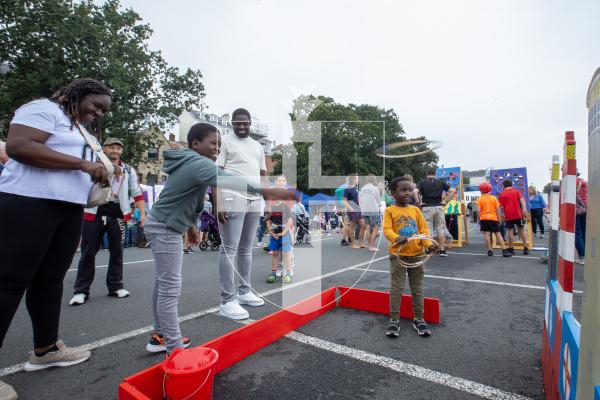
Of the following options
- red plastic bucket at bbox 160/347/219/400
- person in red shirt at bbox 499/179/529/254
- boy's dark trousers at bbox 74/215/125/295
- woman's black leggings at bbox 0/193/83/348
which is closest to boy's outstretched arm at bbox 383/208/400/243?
red plastic bucket at bbox 160/347/219/400

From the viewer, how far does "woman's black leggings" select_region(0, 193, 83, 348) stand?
1818mm

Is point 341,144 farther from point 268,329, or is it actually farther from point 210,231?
point 210,231

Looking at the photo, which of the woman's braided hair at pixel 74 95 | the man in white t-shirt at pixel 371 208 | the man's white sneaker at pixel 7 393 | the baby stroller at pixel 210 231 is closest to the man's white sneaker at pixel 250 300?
the man's white sneaker at pixel 7 393

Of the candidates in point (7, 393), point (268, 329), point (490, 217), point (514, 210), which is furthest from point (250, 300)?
point (514, 210)

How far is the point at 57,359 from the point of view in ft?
7.39

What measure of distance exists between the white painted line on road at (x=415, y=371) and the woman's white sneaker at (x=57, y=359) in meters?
1.53

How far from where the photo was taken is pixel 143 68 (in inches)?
843

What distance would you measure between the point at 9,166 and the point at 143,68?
22839 millimetres

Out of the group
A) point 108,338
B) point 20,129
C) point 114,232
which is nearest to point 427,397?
point 108,338

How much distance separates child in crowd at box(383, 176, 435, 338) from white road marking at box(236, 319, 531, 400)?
441mm

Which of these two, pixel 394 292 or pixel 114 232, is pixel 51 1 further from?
pixel 394 292

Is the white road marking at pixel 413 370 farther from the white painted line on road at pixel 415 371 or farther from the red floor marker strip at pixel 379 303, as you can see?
the red floor marker strip at pixel 379 303

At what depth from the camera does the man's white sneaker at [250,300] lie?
363cm

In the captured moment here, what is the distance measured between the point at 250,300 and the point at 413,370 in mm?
1947
